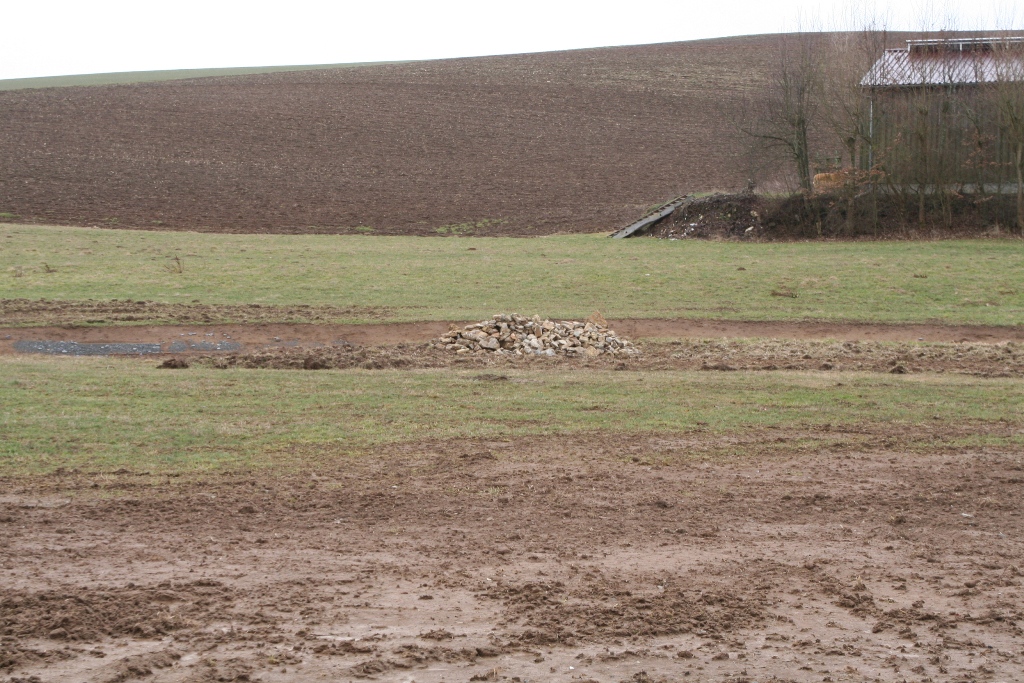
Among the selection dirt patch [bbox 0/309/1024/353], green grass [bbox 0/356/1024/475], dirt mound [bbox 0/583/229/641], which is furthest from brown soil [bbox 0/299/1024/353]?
dirt mound [bbox 0/583/229/641]

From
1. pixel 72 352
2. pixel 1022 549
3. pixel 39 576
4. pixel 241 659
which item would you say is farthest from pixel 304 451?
pixel 72 352

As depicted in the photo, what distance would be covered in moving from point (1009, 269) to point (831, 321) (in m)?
9.25

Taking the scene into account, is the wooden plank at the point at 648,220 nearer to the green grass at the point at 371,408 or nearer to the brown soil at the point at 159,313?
the brown soil at the point at 159,313

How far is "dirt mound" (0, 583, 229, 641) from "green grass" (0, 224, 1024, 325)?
1490 cm

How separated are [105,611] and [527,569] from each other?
10.3 feet

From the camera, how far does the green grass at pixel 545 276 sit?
78.5ft

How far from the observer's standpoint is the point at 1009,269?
28250 mm

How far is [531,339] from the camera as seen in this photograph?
1869 cm

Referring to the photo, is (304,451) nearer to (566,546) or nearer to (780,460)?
(566,546)

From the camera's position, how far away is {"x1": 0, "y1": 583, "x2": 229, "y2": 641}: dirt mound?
665 centimetres

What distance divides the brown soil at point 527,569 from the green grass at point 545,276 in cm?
1225

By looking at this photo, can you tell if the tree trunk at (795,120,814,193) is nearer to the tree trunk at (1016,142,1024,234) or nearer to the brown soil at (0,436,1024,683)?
the tree trunk at (1016,142,1024,234)

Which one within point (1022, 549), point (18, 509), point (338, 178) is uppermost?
point (338, 178)

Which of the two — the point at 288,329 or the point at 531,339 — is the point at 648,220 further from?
the point at 531,339
